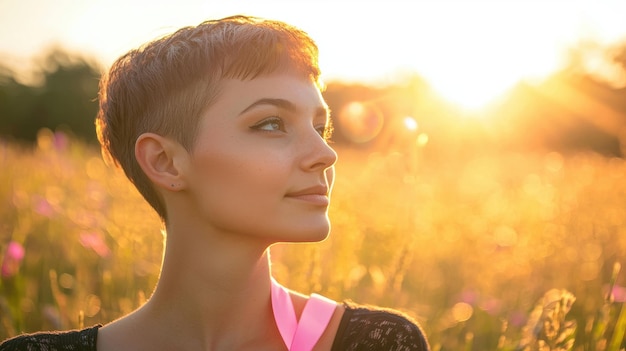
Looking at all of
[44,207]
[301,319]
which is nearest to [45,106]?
[44,207]

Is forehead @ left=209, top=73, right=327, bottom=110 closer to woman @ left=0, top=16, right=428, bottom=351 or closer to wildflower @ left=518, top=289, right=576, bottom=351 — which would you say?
woman @ left=0, top=16, right=428, bottom=351

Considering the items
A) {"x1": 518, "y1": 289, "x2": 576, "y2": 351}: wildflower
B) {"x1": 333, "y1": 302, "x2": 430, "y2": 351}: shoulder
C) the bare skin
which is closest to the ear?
the bare skin

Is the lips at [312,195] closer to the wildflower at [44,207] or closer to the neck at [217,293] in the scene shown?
the neck at [217,293]

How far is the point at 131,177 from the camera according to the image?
6.67ft

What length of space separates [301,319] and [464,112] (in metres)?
19.1

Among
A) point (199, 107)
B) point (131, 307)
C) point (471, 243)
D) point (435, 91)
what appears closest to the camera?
point (199, 107)

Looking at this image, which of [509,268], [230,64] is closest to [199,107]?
[230,64]

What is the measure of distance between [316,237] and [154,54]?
27.6 inches

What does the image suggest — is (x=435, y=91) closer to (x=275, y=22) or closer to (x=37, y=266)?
(x=37, y=266)

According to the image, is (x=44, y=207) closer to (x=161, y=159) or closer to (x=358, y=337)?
(x=161, y=159)

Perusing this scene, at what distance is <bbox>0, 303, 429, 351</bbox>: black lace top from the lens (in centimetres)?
183

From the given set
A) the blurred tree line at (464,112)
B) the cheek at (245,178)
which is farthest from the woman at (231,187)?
the blurred tree line at (464,112)

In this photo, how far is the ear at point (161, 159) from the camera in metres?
→ 1.83

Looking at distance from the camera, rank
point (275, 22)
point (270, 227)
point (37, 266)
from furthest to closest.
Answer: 1. point (37, 266)
2. point (275, 22)
3. point (270, 227)
